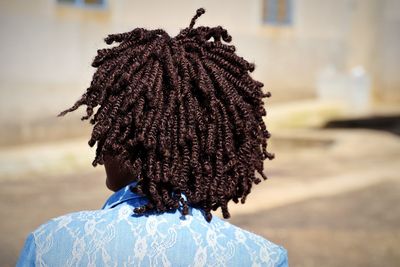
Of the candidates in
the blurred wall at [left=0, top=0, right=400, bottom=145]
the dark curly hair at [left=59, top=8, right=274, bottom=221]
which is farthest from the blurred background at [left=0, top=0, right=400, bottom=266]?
the dark curly hair at [left=59, top=8, right=274, bottom=221]

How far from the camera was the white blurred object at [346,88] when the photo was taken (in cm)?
1105

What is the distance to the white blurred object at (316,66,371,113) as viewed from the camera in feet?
36.3

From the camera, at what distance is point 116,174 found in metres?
1.32

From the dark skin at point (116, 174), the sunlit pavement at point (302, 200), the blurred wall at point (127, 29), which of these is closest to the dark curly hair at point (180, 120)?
the dark skin at point (116, 174)

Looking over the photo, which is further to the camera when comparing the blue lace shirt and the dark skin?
the dark skin

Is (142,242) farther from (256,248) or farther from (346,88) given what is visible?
(346,88)

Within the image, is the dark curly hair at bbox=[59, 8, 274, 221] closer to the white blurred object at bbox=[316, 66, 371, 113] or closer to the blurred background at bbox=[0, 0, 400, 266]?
the blurred background at bbox=[0, 0, 400, 266]

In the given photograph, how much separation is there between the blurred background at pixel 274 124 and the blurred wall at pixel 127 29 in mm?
14

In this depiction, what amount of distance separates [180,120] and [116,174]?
204 mm

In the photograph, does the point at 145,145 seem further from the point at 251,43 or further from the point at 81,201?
the point at 251,43

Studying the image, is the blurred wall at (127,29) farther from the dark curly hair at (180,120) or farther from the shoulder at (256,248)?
the shoulder at (256,248)

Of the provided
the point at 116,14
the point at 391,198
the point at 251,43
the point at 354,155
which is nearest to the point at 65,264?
the point at 391,198

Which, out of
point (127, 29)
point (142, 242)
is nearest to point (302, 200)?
point (127, 29)

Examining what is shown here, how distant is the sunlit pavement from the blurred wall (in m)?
0.57
